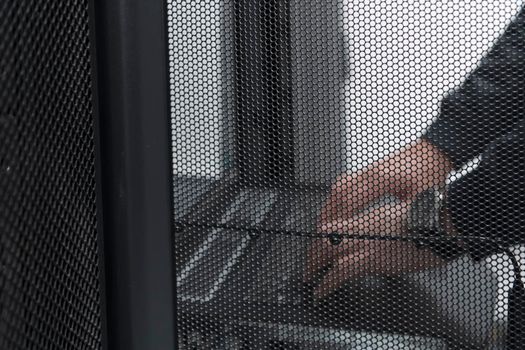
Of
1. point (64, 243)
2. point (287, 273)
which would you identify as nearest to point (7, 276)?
point (64, 243)

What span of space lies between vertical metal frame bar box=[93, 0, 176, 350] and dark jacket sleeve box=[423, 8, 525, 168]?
261 millimetres

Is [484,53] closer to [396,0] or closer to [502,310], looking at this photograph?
[396,0]

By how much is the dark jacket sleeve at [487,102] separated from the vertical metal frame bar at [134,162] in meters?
0.26

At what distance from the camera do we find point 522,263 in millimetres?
592

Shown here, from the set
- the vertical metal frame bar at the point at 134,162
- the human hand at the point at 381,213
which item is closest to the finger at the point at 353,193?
the human hand at the point at 381,213

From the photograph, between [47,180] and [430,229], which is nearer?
[47,180]

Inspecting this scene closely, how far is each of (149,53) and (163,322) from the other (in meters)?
0.16

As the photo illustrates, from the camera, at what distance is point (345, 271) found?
Answer: 63 cm

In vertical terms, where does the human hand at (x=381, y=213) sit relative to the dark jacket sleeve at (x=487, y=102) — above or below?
below

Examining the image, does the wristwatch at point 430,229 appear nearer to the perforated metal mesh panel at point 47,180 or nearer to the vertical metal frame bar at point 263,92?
the vertical metal frame bar at point 263,92

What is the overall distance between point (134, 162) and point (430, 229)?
1.03 feet

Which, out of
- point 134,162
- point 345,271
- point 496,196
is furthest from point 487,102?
point 134,162

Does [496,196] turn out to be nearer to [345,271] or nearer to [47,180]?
[345,271]

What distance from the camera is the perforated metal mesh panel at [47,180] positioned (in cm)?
30
